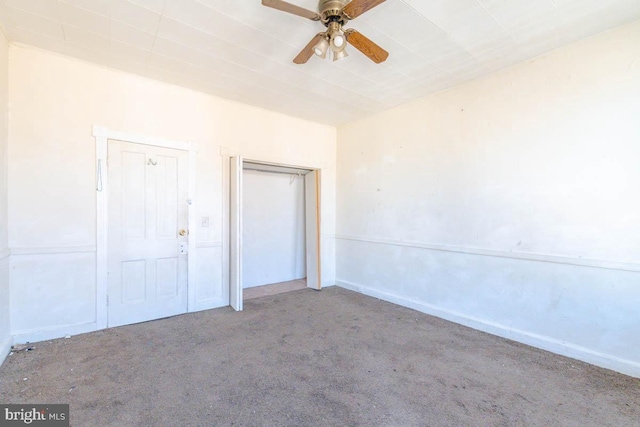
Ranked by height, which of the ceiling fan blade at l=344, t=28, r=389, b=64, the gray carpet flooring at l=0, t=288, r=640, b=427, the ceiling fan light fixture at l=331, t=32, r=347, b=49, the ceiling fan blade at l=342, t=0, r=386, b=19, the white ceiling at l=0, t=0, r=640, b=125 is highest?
the white ceiling at l=0, t=0, r=640, b=125

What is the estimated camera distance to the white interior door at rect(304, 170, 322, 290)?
483 centimetres

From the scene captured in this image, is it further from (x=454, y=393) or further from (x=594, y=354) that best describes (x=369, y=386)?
(x=594, y=354)

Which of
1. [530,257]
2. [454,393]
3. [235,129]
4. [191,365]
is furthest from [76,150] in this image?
[530,257]

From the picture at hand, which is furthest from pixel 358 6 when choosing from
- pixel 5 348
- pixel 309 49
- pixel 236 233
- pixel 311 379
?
pixel 5 348

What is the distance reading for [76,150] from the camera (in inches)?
115

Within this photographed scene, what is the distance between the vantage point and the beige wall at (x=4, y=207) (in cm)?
245

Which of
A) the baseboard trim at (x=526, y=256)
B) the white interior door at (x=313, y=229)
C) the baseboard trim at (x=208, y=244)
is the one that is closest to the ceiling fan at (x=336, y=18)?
the baseboard trim at (x=526, y=256)

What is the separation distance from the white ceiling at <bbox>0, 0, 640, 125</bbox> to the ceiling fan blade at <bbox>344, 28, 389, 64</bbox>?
0.26 meters

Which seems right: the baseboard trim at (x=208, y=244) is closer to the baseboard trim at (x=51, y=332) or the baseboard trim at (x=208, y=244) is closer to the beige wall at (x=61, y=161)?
Answer: the beige wall at (x=61, y=161)

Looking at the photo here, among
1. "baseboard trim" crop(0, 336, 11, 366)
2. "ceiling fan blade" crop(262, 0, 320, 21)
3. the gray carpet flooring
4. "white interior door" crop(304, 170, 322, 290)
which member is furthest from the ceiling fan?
"baseboard trim" crop(0, 336, 11, 366)

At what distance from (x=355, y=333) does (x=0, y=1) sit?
4.04 m

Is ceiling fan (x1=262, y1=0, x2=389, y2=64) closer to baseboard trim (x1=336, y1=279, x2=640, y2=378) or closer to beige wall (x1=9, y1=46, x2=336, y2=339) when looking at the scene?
beige wall (x1=9, y1=46, x2=336, y2=339)

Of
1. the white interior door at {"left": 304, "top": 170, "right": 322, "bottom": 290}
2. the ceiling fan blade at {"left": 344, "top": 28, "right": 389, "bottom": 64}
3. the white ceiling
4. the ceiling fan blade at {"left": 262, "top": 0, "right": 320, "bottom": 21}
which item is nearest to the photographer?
the ceiling fan blade at {"left": 262, "top": 0, "right": 320, "bottom": 21}

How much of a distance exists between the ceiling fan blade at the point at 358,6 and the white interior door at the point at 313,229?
305cm
